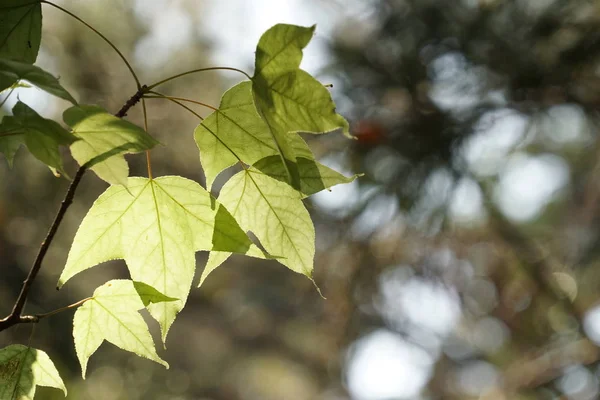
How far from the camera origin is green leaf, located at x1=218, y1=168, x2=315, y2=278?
1.01 feet

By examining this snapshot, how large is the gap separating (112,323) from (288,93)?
16cm

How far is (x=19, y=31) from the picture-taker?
277mm

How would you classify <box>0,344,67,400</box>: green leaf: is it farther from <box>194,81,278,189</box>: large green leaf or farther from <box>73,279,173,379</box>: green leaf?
<box>194,81,278,189</box>: large green leaf

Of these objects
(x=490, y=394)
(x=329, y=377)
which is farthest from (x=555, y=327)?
(x=329, y=377)

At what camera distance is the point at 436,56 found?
1.37 meters

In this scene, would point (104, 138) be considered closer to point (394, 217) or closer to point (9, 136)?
point (9, 136)

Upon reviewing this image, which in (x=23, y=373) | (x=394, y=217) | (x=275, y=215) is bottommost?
(x=23, y=373)

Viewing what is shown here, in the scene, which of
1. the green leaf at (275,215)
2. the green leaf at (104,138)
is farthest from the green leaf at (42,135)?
the green leaf at (275,215)

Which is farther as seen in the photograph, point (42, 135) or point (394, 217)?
point (394, 217)

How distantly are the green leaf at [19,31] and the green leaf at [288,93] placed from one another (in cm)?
11

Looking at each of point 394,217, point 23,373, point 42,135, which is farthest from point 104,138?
point 394,217

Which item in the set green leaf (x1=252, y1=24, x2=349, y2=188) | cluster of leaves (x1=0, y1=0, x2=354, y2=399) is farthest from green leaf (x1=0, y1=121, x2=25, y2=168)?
green leaf (x1=252, y1=24, x2=349, y2=188)

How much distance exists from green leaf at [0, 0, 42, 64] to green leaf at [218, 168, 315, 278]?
12 cm

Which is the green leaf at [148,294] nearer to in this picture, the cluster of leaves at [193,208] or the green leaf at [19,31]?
the cluster of leaves at [193,208]
